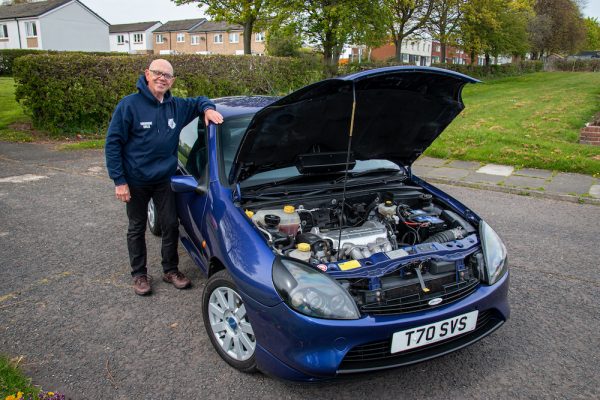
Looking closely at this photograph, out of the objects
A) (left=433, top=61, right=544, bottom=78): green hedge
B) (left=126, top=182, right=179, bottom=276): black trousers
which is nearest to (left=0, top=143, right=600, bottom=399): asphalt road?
(left=126, top=182, right=179, bottom=276): black trousers

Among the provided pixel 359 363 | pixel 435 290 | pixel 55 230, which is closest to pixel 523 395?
pixel 435 290

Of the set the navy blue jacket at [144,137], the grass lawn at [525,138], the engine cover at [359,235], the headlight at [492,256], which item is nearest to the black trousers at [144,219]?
the navy blue jacket at [144,137]

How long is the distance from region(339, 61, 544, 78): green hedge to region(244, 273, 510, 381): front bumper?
2067 cm

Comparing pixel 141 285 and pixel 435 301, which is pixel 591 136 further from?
pixel 141 285

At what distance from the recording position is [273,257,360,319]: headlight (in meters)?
2.42

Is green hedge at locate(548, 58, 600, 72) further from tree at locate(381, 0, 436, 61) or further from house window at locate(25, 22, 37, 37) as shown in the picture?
house window at locate(25, 22, 37, 37)

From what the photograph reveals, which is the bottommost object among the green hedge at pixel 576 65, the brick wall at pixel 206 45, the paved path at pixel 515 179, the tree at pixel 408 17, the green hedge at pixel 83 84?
the paved path at pixel 515 179

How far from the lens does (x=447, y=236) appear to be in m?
3.24

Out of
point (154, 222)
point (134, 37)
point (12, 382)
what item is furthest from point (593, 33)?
point (12, 382)

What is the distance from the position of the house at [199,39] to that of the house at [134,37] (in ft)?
3.41

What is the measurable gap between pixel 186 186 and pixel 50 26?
4969 cm

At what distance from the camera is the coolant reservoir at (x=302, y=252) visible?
2850 millimetres

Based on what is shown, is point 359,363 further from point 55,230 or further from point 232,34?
point 232,34

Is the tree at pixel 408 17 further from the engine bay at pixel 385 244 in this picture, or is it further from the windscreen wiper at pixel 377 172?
the engine bay at pixel 385 244
